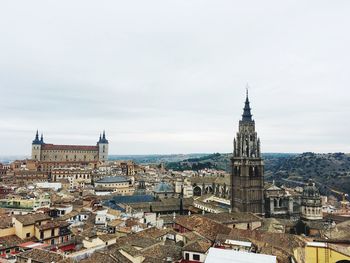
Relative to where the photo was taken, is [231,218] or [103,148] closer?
[231,218]

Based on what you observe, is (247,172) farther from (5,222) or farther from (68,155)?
(68,155)

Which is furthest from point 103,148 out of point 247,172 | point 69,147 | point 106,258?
point 106,258

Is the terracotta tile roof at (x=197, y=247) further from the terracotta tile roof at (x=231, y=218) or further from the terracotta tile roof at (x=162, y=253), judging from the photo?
the terracotta tile roof at (x=231, y=218)

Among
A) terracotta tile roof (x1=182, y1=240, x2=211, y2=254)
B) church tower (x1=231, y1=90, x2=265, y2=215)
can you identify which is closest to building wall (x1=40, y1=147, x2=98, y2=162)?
church tower (x1=231, y1=90, x2=265, y2=215)

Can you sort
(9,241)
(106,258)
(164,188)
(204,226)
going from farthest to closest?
(164,188) → (204,226) → (9,241) → (106,258)

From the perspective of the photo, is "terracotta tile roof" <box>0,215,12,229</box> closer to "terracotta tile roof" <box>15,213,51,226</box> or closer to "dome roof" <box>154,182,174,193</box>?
"terracotta tile roof" <box>15,213,51,226</box>
